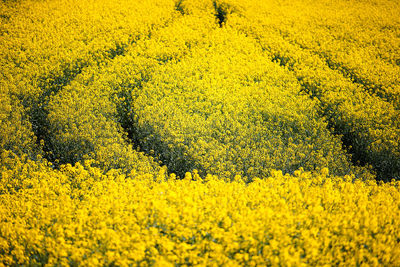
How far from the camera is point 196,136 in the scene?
21.4ft

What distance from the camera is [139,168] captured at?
19.3ft

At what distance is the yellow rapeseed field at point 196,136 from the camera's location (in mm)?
3504

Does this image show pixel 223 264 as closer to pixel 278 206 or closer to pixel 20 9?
pixel 278 206

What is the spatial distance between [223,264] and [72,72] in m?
7.77

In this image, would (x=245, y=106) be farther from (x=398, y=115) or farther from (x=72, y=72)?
(x=72, y=72)

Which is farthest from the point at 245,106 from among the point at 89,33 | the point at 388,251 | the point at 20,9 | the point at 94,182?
the point at 20,9

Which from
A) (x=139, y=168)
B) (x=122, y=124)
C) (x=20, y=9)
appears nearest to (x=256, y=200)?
Answer: (x=139, y=168)

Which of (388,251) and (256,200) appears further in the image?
(256,200)

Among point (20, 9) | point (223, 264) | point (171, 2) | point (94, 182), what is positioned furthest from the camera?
point (171, 2)

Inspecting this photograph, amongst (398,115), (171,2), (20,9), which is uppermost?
(398,115)

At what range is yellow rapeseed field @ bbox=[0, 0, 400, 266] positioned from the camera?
11.5 ft

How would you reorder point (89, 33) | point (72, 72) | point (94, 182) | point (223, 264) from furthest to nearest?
1. point (89, 33)
2. point (72, 72)
3. point (94, 182)
4. point (223, 264)

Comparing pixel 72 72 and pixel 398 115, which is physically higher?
pixel 398 115

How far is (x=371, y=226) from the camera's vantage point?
3643 millimetres
